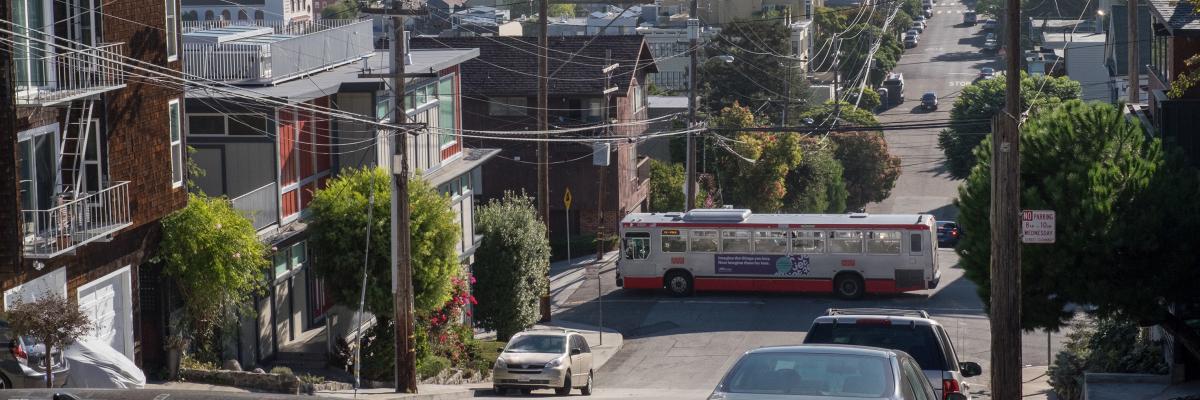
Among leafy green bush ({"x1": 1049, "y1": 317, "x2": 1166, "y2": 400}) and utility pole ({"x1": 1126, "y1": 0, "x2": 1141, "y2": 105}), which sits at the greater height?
utility pole ({"x1": 1126, "y1": 0, "x2": 1141, "y2": 105})

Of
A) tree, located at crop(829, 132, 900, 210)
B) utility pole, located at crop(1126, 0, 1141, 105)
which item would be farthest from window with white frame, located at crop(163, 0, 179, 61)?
tree, located at crop(829, 132, 900, 210)

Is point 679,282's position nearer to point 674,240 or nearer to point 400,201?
point 674,240

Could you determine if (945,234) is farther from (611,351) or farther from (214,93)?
(214,93)

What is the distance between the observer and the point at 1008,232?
2028 cm

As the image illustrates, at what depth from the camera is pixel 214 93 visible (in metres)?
26.4

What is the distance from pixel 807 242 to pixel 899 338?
28434 millimetres

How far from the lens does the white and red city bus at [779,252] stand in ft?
145

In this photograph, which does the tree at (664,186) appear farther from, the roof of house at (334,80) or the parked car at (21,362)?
the parked car at (21,362)

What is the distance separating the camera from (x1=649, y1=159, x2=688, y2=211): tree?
6222 centimetres

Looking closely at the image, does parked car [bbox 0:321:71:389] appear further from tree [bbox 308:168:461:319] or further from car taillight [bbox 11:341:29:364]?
tree [bbox 308:168:461:319]

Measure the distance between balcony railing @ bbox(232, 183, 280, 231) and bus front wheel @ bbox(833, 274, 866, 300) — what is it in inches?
Result: 842

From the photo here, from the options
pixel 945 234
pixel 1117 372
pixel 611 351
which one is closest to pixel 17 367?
pixel 1117 372

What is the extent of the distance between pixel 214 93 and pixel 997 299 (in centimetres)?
1414

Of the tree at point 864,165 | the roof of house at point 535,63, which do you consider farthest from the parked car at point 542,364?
the tree at point 864,165
